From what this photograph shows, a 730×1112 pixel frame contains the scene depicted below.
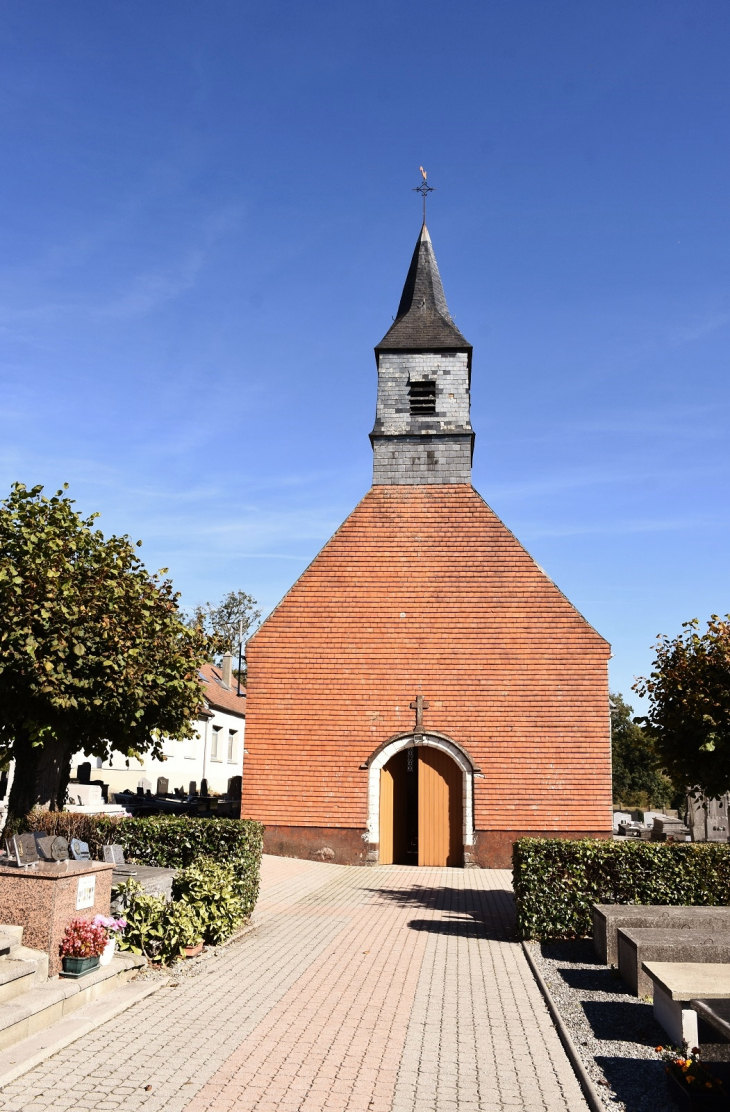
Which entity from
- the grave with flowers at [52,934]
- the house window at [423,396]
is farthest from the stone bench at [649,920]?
the house window at [423,396]

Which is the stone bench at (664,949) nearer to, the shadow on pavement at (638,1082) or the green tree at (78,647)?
the shadow on pavement at (638,1082)

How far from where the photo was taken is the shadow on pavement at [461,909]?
11.3 meters

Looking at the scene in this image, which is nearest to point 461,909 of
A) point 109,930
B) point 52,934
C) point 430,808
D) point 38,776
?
point 430,808

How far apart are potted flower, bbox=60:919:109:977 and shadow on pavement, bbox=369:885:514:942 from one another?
5110 mm

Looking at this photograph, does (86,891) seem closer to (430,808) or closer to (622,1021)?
(622,1021)

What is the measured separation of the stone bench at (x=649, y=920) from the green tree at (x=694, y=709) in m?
3.01

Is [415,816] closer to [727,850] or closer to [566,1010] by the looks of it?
[727,850]

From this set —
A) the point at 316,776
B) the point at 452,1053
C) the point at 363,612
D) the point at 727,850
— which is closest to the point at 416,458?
the point at 363,612

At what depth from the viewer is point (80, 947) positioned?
7406mm

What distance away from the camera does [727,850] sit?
1038 centimetres

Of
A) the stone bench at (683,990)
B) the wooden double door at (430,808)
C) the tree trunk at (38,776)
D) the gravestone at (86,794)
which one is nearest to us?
the stone bench at (683,990)

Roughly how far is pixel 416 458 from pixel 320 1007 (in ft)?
48.0

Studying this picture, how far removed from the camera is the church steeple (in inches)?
806

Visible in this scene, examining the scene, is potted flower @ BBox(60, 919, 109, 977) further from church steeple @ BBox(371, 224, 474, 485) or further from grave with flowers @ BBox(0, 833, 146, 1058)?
church steeple @ BBox(371, 224, 474, 485)
